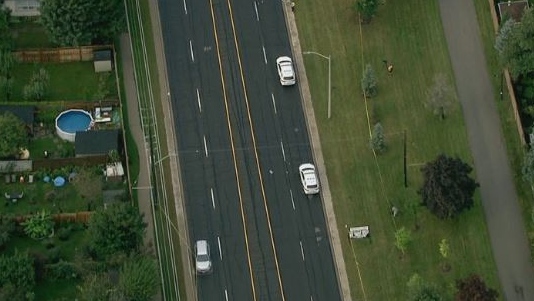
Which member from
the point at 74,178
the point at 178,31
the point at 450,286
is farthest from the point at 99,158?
the point at 450,286

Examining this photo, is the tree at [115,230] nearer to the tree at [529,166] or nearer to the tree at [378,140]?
the tree at [378,140]

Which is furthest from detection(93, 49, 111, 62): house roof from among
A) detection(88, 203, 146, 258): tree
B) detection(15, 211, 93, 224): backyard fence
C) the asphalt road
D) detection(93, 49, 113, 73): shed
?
detection(88, 203, 146, 258): tree

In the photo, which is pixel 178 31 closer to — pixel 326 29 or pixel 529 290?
pixel 326 29

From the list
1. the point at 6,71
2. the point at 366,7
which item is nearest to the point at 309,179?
the point at 366,7

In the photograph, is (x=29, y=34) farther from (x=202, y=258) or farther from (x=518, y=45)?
(x=518, y=45)

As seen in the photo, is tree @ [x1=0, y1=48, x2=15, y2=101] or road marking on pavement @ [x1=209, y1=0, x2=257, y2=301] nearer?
road marking on pavement @ [x1=209, y1=0, x2=257, y2=301]

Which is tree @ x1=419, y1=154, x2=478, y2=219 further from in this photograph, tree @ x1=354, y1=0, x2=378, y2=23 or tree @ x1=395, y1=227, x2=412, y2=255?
tree @ x1=354, y1=0, x2=378, y2=23

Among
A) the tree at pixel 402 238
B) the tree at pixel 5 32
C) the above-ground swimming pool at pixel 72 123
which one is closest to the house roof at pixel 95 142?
the above-ground swimming pool at pixel 72 123
